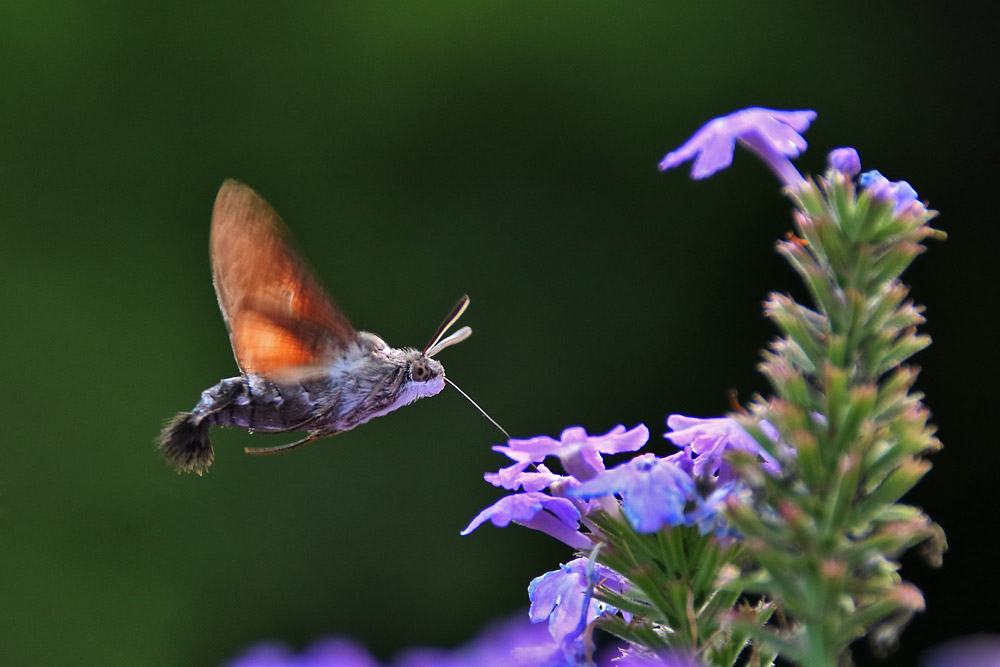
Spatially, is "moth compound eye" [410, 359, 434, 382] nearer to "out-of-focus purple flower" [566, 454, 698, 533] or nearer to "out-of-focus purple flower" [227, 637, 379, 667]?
"out-of-focus purple flower" [227, 637, 379, 667]

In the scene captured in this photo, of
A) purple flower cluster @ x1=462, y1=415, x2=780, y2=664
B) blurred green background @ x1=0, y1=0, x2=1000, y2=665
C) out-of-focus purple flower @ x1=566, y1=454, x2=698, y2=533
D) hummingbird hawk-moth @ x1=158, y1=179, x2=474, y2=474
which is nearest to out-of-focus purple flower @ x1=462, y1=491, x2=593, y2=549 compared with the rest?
purple flower cluster @ x1=462, y1=415, x2=780, y2=664

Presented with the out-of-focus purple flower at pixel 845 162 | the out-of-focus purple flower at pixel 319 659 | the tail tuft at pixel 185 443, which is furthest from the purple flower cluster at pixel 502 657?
the out-of-focus purple flower at pixel 845 162

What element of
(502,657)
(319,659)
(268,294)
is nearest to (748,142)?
(502,657)

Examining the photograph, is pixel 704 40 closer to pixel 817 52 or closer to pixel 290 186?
pixel 817 52

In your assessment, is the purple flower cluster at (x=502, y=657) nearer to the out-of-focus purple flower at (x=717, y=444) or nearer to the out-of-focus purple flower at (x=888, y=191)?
the out-of-focus purple flower at (x=717, y=444)

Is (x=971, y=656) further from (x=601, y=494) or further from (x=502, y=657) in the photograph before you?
(x=502, y=657)

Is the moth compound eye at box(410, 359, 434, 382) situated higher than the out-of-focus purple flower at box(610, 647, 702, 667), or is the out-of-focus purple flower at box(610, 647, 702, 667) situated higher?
the out-of-focus purple flower at box(610, 647, 702, 667)
